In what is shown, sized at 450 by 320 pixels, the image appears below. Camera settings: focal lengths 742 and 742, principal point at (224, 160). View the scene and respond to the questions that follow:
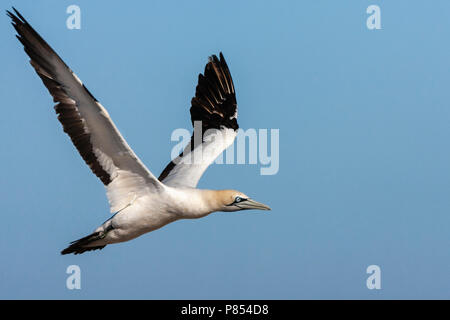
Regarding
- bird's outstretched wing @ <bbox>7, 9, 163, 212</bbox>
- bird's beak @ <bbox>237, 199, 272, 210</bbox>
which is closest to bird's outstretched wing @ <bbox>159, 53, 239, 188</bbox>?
bird's outstretched wing @ <bbox>7, 9, 163, 212</bbox>

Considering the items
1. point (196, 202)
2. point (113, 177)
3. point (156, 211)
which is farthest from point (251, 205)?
point (113, 177)

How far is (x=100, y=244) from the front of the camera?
13.4 meters

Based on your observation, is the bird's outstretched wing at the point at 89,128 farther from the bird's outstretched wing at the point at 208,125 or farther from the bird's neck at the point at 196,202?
the bird's outstretched wing at the point at 208,125

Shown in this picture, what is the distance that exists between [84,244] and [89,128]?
2.21 m

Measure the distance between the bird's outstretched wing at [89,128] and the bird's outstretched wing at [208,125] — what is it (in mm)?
1274

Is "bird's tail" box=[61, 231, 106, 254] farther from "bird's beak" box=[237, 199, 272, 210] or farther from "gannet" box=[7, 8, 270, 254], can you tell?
"bird's beak" box=[237, 199, 272, 210]

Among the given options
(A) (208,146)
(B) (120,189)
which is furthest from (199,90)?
(B) (120,189)

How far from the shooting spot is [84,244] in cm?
1325

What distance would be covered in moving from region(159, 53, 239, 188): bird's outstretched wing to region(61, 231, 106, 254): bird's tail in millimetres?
1773

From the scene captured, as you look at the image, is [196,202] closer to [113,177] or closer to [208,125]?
[113,177]

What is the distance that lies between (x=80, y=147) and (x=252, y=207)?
3.14 metres

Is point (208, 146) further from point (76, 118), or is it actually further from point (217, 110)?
point (76, 118)

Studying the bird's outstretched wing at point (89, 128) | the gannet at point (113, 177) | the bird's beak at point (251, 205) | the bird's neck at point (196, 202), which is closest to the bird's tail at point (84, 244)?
the gannet at point (113, 177)

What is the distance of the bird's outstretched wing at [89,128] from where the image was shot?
1190 cm
